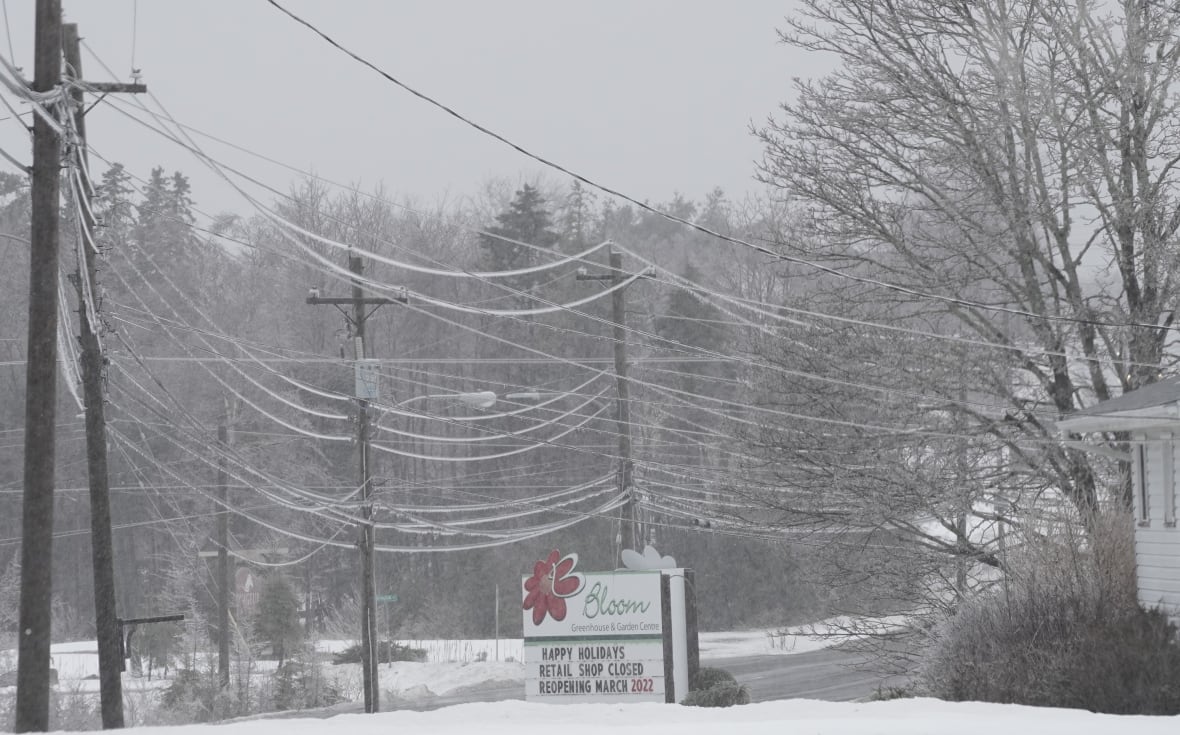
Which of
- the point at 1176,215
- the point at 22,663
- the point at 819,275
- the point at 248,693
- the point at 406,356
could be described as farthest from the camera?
the point at 406,356

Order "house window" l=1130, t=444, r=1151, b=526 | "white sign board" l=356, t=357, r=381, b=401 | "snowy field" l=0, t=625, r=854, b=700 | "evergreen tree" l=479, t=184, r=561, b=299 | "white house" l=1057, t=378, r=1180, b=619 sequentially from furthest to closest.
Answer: "evergreen tree" l=479, t=184, r=561, b=299 → "snowy field" l=0, t=625, r=854, b=700 → "white sign board" l=356, t=357, r=381, b=401 → "house window" l=1130, t=444, r=1151, b=526 → "white house" l=1057, t=378, r=1180, b=619

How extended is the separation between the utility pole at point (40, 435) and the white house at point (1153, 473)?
1290 cm

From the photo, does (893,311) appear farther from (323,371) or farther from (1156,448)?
(323,371)

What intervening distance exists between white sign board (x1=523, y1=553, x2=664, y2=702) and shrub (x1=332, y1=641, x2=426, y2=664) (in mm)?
22270

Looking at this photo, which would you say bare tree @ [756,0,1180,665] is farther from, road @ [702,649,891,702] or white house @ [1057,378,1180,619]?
road @ [702,649,891,702]

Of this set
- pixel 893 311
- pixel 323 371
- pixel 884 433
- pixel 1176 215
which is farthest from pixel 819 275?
pixel 323 371

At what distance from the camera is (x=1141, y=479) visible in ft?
59.8

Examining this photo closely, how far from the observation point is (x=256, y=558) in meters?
54.9

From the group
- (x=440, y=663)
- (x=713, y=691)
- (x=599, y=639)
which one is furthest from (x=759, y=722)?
(x=440, y=663)

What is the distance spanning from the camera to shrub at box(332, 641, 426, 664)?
43.3m

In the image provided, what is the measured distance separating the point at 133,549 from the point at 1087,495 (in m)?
49.3

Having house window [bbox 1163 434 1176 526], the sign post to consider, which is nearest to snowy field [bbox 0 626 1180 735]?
house window [bbox 1163 434 1176 526]

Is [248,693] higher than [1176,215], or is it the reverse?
[1176,215]

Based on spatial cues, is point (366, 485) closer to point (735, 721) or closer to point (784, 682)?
point (784, 682)
